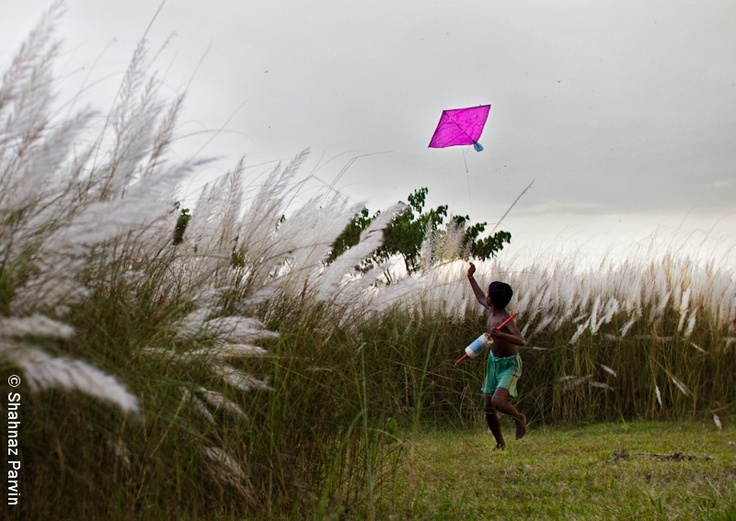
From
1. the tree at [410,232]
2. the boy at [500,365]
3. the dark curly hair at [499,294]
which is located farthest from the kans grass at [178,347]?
the tree at [410,232]

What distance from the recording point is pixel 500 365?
174 inches

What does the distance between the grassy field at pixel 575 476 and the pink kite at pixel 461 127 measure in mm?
2065

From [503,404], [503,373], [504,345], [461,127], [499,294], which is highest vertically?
[461,127]

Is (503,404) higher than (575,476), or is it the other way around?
(503,404)

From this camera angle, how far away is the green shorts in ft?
14.2

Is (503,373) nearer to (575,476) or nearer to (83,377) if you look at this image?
(575,476)

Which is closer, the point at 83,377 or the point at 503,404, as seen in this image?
the point at 83,377

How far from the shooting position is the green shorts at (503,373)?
4.32 m

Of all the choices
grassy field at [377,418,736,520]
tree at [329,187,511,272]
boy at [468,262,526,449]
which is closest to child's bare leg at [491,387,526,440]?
boy at [468,262,526,449]

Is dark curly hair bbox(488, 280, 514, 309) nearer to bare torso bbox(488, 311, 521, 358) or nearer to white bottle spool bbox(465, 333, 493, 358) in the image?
bare torso bbox(488, 311, 521, 358)

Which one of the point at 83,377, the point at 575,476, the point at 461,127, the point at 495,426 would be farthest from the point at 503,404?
the point at 83,377

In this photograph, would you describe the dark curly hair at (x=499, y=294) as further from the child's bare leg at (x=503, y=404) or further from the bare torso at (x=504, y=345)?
the child's bare leg at (x=503, y=404)

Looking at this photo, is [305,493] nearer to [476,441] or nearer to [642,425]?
[476,441]

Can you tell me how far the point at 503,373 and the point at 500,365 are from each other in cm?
8
